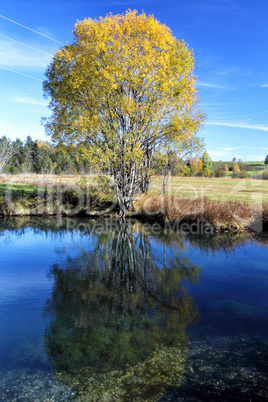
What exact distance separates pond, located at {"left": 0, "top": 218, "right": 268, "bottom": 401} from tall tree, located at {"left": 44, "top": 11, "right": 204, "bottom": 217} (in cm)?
848

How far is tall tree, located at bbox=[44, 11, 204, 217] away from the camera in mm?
17438

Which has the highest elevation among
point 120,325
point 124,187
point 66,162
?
point 66,162

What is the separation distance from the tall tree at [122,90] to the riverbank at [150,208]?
6.02ft

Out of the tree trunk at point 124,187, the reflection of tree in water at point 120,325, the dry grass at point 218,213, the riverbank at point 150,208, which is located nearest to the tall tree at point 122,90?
the tree trunk at point 124,187

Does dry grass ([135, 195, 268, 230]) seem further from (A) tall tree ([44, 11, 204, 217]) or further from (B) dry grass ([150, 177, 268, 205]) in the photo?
(A) tall tree ([44, 11, 204, 217])

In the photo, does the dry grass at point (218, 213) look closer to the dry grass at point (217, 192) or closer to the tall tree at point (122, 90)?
the dry grass at point (217, 192)

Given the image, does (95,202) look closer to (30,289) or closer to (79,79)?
(79,79)

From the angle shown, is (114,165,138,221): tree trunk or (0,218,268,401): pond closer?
(0,218,268,401): pond

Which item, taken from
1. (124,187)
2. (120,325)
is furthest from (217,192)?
(120,325)

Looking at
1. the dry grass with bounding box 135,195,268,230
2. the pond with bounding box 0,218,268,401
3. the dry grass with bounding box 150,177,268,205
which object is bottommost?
the pond with bounding box 0,218,268,401

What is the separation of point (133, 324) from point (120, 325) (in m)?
0.27

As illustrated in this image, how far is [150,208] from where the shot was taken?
1981cm

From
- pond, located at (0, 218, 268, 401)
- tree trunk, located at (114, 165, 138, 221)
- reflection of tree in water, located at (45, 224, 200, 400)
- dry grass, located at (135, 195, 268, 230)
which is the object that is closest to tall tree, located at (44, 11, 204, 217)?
tree trunk, located at (114, 165, 138, 221)

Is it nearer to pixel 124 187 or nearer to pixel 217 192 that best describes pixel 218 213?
pixel 124 187
